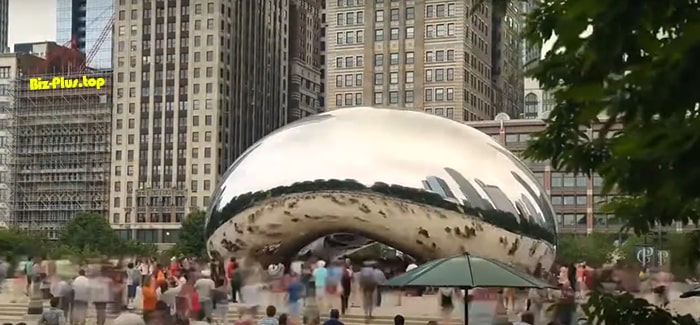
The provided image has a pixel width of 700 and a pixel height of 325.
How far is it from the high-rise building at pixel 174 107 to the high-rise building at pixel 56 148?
2.04 metres

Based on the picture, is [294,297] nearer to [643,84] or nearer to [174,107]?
[643,84]

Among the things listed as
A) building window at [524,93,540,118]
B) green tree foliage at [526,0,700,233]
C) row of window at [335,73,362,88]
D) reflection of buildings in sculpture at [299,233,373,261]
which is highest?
building window at [524,93,540,118]

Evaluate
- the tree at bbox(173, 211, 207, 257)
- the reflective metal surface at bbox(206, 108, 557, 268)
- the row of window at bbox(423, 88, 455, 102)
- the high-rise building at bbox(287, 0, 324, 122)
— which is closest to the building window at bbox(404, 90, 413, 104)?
the row of window at bbox(423, 88, 455, 102)

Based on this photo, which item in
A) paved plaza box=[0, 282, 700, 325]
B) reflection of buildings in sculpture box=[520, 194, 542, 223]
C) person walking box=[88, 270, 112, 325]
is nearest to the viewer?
person walking box=[88, 270, 112, 325]

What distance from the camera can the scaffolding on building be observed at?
396ft

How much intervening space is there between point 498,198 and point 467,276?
14268 millimetres

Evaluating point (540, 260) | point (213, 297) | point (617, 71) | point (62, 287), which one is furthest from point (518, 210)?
point (617, 71)

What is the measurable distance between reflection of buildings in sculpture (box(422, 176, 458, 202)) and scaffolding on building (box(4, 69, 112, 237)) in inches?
3861

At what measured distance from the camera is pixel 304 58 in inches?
5522

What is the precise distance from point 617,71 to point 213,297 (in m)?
15.0

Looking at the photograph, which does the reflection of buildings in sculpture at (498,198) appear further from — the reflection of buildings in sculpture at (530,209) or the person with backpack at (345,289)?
the person with backpack at (345,289)

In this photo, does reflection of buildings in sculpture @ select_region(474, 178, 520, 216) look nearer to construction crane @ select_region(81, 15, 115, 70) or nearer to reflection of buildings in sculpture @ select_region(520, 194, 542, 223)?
reflection of buildings in sculpture @ select_region(520, 194, 542, 223)

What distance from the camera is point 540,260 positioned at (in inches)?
1085

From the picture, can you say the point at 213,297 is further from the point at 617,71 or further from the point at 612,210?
the point at 617,71
